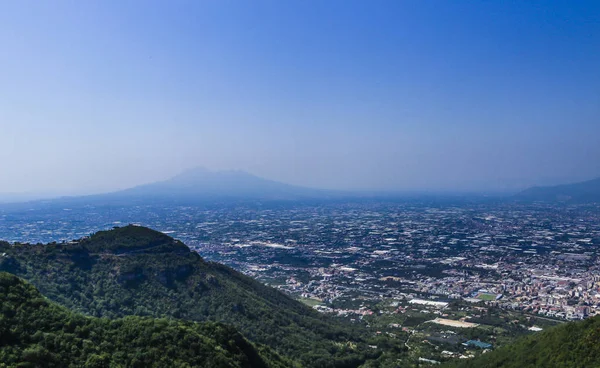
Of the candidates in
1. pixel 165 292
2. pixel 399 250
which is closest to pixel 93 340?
pixel 165 292

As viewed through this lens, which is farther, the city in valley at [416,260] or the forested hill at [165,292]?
the city in valley at [416,260]

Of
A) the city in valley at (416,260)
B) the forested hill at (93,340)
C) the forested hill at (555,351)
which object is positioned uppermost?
the forested hill at (93,340)

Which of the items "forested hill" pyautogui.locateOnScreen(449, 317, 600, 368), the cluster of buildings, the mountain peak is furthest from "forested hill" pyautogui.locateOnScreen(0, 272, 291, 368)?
the cluster of buildings

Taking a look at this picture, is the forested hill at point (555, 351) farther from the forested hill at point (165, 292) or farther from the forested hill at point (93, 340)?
the forested hill at point (93, 340)

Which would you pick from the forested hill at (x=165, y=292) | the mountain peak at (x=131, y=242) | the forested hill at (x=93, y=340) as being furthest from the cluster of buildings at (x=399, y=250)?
the forested hill at (x=93, y=340)

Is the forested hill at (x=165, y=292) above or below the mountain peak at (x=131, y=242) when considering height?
below

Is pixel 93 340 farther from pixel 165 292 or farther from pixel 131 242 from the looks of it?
pixel 131 242

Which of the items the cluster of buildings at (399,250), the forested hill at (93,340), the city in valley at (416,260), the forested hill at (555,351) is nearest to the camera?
the forested hill at (93,340)
